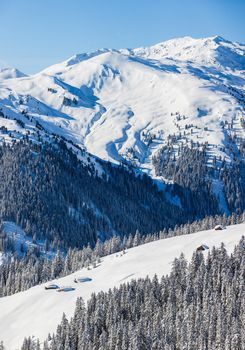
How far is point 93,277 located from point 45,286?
16.6 metres

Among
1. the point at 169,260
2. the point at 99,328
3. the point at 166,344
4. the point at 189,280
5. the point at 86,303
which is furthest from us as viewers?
the point at 169,260

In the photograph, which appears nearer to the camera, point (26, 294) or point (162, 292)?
point (162, 292)

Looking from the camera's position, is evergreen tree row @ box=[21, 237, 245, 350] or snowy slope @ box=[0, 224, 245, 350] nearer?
evergreen tree row @ box=[21, 237, 245, 350]

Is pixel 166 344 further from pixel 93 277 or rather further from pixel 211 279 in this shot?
pixel 93 277

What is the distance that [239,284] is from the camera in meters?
154

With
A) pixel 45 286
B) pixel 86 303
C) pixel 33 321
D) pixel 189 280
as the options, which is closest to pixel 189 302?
pixel 189 280

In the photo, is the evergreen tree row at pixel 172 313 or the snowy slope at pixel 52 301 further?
the snowy slope at pixel 52 301

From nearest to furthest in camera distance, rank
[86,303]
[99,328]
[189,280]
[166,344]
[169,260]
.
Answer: [166,344]
[99,328]
[189,280]
[86,303]
[169,260]

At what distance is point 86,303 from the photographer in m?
171

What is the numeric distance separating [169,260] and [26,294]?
49.8 meters

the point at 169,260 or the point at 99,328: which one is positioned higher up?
the point at 169,260

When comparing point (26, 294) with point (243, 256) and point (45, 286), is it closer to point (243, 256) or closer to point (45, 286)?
point (45, 286)

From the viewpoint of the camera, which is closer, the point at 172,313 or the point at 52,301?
the point at 172,313

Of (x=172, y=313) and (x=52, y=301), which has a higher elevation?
(x=52, y=301)
